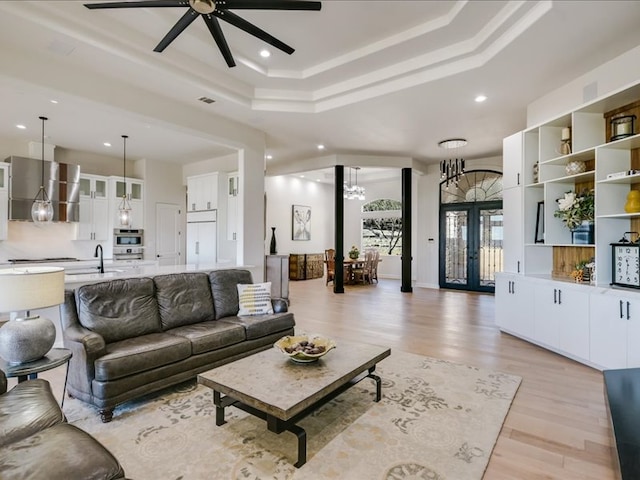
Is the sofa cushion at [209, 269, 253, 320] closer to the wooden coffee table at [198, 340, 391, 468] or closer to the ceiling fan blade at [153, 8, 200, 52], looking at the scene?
the wooden coffee table at [198, 340, 391, 468]

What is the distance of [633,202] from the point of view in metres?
3.42

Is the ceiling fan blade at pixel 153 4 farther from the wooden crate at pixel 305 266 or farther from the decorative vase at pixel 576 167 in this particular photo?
the wooden crate at pixel 305 266

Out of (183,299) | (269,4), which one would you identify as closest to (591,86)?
(269,4)

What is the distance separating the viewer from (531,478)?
6.37 ft

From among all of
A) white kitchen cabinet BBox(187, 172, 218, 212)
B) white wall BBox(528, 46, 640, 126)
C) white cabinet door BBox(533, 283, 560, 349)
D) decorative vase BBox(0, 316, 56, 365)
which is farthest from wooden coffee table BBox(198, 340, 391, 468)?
white kitchen cabinet BBox(187, 172, 218, 212)

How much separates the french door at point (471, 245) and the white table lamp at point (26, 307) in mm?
8472

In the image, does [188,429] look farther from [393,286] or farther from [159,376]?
[393,286]

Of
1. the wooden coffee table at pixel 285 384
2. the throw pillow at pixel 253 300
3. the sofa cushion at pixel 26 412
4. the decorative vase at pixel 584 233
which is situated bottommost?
the wooden coffee table at pixel 285 384

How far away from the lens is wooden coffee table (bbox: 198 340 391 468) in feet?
6.66

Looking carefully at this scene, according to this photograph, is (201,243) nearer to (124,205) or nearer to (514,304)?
(124,205)

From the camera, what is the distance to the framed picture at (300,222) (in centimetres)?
1136

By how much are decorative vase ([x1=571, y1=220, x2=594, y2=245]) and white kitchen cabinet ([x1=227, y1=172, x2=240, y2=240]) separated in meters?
5.94

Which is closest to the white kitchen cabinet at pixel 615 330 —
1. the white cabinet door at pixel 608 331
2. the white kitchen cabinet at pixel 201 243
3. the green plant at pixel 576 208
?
the white cabinet door at pixel 608 331

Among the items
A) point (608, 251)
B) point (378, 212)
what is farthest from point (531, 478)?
point (378, 212)
